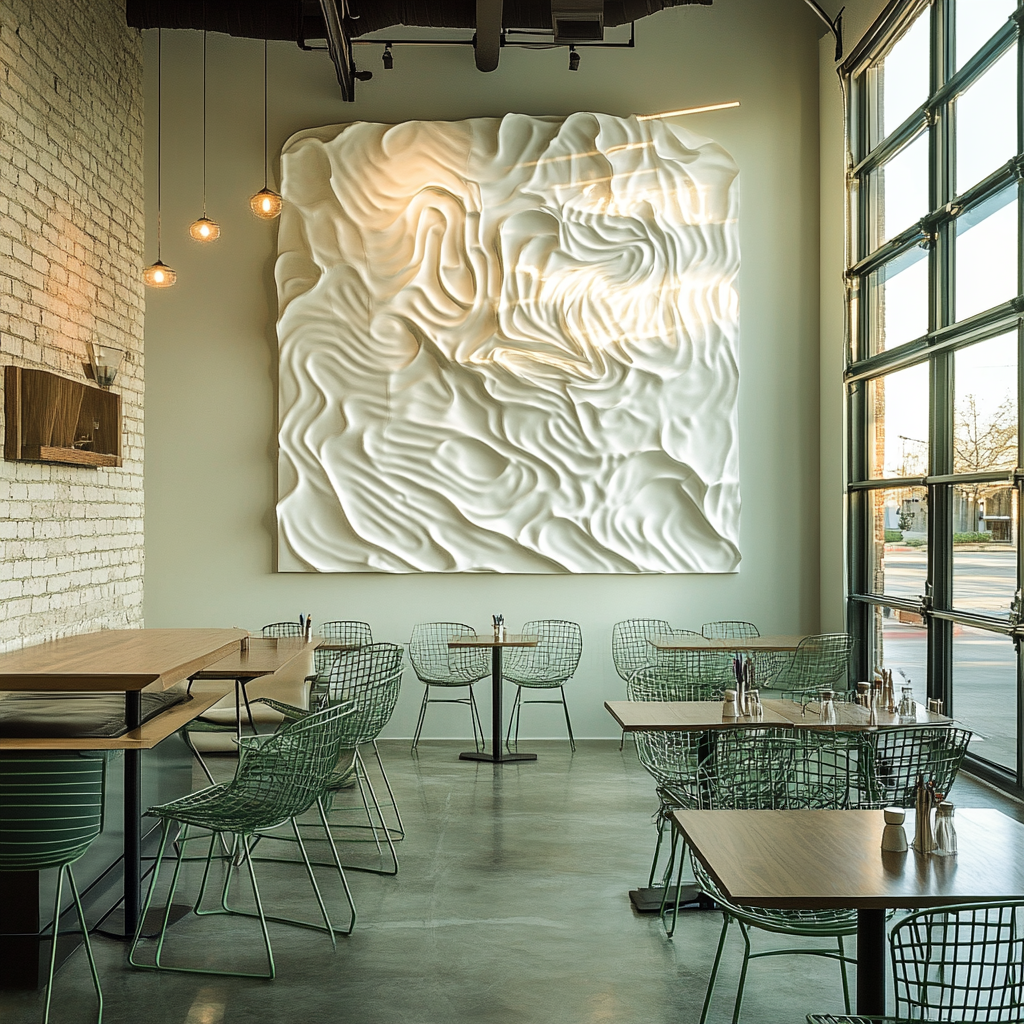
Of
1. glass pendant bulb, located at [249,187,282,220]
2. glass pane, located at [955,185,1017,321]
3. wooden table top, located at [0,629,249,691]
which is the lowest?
wooden table top, located at [0,629,249,691]

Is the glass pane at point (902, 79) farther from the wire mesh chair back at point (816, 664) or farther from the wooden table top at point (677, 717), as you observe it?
the wooden table top at point (677, 717)

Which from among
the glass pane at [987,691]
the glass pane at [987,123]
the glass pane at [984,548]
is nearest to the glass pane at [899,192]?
the glass pane at [987,123]

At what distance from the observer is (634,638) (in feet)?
27.7

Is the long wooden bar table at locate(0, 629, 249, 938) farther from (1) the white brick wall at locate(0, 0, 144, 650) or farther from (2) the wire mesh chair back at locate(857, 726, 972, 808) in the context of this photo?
(2) the wire mesh chair back at locate(857, 726, 972, 808)

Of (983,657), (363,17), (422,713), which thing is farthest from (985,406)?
(363,17)

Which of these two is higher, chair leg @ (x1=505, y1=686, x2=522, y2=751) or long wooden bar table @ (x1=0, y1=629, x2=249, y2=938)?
long wooden bar table @ (x1=0, y1=629, x2=249, y2=938)

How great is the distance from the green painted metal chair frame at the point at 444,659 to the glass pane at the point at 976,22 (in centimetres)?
534

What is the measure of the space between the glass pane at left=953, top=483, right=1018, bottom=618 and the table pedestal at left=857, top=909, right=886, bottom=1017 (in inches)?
144

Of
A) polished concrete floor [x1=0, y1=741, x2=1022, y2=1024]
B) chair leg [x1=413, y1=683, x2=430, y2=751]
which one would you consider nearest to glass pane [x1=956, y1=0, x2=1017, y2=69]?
polished concrete floor [x1=0, y1=741, x2=1022, y2=1024]

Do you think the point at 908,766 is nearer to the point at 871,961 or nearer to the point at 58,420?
the point at 871,961

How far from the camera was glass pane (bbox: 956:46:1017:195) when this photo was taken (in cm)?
582

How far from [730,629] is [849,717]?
349 cm

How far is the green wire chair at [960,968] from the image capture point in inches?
87.2

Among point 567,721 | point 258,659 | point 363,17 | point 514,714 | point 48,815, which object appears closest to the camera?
point 48,815
